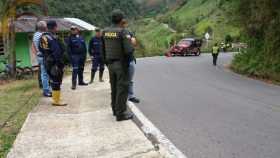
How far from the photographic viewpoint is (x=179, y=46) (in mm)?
45438

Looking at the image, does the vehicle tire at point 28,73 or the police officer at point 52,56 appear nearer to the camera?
the police officer at point 52,56

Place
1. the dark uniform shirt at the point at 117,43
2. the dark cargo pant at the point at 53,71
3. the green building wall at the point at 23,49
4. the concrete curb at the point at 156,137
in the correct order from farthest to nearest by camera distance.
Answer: the green building wall at the point at 23,49 < the dark cargo pant at the point at 53,71 < the dark uniform shirt at the point at 117,43 < the concrete curb at the point at 156,137

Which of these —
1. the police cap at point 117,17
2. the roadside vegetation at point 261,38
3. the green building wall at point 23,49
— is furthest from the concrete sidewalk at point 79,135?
the green building wall at point 23,49

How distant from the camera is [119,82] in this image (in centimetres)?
881

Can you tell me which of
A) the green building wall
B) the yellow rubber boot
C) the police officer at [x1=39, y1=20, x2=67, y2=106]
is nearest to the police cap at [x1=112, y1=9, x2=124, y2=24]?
the police officer at [x1=39, y1=20, x2=67, y2=106]

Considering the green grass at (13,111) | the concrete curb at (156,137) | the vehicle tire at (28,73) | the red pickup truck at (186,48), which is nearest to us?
the concrete curb at (156,137)

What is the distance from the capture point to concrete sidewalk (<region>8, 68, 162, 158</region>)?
6828mm

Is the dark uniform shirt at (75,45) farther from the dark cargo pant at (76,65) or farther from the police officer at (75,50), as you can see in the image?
the dark cargo pant at (76,65)

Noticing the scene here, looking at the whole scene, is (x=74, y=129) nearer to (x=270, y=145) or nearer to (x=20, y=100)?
(x=270, y=145)

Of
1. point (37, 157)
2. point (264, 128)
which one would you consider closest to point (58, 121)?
point (37, 157)

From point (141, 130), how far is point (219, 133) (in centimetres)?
132

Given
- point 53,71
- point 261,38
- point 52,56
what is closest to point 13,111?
point 53,71

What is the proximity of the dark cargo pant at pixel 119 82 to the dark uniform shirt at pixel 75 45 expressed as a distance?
5790 millimetres

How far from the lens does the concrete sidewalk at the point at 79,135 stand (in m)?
6.83
